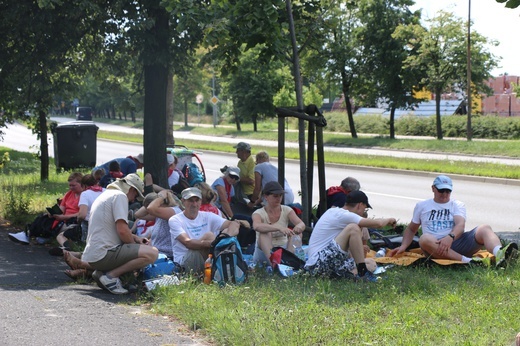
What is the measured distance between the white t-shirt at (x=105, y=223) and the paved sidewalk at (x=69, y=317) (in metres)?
0.42

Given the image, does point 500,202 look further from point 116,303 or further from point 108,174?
point 116,303

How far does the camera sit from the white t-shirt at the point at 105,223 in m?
9.09

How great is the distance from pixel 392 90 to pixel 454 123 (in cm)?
760

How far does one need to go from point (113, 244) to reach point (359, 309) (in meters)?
2.98

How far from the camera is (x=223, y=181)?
1366 centimetres

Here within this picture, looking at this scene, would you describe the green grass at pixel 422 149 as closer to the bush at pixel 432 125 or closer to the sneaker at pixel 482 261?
the bush at pixel 432 125

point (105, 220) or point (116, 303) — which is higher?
point (105, 220)

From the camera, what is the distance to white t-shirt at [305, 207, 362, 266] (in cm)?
913

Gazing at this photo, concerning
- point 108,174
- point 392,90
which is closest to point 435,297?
point 108,174

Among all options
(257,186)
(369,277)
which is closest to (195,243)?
(369,277)

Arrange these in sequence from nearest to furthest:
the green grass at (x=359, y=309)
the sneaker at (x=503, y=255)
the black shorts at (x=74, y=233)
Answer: the green grass at (x=359, y=309), the sneaker at (x=503, y=255), the black shorts at (x=74, y=233)

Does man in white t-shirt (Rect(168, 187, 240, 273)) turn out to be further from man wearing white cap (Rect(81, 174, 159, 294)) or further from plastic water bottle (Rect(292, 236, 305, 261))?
plastic water bottle (Rect(292, 236, 305, 261))

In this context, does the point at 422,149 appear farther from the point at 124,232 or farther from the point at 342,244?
the point at 124,232

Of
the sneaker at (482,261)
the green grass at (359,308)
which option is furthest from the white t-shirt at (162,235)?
the sneaker at (482,261)
